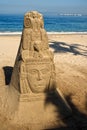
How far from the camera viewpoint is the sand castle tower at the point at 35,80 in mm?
6383

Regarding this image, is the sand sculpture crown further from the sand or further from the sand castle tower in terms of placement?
the sand

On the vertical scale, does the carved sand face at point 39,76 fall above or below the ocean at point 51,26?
above

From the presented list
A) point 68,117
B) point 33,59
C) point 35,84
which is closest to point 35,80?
point 35,84

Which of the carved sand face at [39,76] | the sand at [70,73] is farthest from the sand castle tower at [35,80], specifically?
the sand at [70,73]

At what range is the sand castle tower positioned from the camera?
20.9 feet

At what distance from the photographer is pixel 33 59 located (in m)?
6.41

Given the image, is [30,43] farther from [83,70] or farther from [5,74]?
[83,70]

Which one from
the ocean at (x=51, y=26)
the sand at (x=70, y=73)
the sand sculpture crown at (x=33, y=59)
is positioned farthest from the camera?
the ocean at (x=51, y=26)

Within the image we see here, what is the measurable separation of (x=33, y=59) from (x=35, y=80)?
49 centimetres

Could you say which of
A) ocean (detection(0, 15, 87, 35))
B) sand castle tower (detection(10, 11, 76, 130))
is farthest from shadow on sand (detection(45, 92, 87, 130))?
ocean (detection(0, 15, 87, 35))

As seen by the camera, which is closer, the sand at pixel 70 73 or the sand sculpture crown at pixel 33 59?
the sand sculpture crown at pixel 33 59

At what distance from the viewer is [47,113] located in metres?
6.53

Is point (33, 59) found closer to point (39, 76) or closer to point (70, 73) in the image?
point (39, 76)

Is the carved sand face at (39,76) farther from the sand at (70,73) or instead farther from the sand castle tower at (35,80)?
the sand at (70,73)
